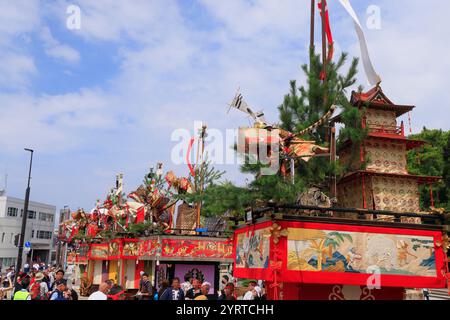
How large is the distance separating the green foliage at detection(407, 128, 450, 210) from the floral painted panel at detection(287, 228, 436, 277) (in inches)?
1047

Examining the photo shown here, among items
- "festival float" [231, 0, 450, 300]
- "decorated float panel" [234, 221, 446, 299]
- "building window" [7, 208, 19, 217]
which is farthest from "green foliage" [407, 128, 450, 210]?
"building window" [7, 208, 19, 217]

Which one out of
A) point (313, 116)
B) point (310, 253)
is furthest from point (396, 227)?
point (313, 116)

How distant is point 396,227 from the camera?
30.9 feet

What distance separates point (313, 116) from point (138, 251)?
1458 cm

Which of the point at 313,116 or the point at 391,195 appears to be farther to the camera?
the point at 391,195

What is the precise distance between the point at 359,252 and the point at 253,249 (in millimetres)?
2578

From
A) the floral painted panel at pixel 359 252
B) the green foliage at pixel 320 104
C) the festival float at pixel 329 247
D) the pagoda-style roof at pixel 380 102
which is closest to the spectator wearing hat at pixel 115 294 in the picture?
the festival float at pixel 329 247

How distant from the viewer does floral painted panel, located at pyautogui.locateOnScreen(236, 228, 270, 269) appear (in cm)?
898

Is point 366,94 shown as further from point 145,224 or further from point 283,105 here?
point 145,224

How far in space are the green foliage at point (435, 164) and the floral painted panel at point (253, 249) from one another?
27.3 m

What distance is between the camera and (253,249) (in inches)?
392

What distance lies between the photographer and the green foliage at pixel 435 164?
114 ft

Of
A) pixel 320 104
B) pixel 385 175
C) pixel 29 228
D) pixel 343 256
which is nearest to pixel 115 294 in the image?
pixel 343 256

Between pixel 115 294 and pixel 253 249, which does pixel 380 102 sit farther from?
pixel 115 294
